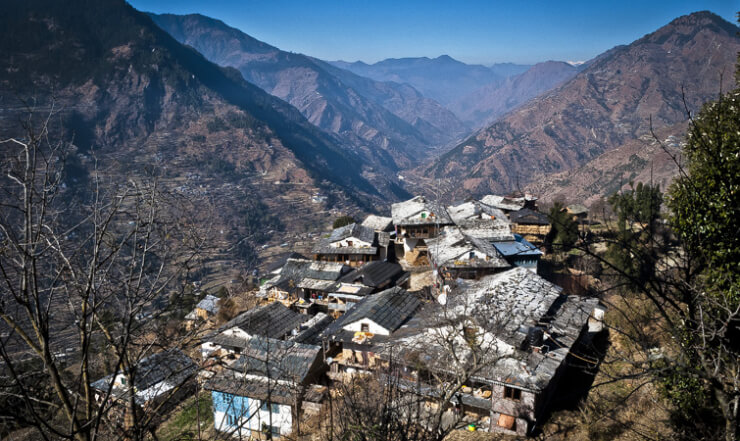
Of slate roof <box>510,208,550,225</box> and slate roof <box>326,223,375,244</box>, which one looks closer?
slate roof <box>326,223,375,244</box>

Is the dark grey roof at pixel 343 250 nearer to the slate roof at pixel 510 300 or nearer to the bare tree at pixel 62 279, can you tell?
the slate roof at pixel 510 300

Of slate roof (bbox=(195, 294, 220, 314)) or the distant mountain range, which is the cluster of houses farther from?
the distant mountain range

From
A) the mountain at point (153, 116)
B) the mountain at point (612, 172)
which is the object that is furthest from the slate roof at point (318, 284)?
the mountain at point (612, 172)

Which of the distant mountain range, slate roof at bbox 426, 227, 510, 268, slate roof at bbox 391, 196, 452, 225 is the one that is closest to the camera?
slate roof at bbox 426, 227, 510, 268

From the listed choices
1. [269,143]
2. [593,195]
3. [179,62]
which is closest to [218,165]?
[269,143]

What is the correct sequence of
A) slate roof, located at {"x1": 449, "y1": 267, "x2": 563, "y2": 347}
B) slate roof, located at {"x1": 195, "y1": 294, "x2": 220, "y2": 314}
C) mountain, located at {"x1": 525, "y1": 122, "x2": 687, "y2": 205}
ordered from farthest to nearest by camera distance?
mountain, located at {"x1": 525, "y1": 122, "x2": 687, "y2": 205} < slate roof, located at {"x1": 195, "y1": 294, "x2": 220, "y2": 314} < slate roof, located at {"x1": 449, "y1": 267, "x2": 563, "y2": 347}

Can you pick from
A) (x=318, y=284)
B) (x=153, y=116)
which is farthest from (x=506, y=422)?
(x=153, y=116)

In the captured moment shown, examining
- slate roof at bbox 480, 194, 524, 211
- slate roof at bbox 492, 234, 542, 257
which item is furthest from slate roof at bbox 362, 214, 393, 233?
slate roof at bbox 492, 234, 542, 257
